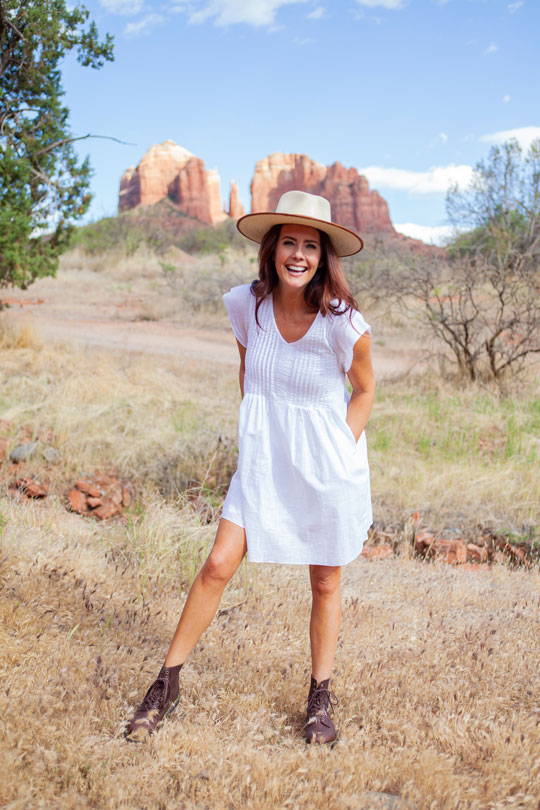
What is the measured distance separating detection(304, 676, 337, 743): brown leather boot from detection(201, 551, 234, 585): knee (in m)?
0.56

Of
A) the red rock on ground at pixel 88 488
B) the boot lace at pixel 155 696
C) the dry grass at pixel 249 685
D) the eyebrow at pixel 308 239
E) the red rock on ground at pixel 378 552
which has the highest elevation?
the eyebrow at pixel 308 239

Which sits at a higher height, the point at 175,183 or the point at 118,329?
the point at 175,183

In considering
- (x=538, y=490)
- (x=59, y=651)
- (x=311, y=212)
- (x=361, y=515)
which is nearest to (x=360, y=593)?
(x=361, y=515)

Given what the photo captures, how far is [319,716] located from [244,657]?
536mm

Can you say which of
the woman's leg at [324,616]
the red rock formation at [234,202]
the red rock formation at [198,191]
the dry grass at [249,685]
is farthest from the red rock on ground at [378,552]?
the red rock formation at [234,202]

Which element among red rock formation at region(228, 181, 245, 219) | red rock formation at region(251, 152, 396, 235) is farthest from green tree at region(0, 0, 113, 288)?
red rock formation at region(228, 181, 245, 219)

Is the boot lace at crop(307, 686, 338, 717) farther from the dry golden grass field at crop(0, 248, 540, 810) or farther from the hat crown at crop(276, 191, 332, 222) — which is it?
the hat crown at crop(276, 191, 332, 222)

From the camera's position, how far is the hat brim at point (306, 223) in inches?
99.5

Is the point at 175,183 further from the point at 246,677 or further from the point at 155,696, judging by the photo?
the point at 155,696

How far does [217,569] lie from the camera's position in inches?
99.0

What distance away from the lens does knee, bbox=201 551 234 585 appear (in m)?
2.51

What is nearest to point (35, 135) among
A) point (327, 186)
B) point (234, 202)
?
point (327, 186)

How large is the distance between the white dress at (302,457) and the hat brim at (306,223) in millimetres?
288

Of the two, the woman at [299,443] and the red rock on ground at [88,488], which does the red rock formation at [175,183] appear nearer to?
the red rock on ground at [88,488]
